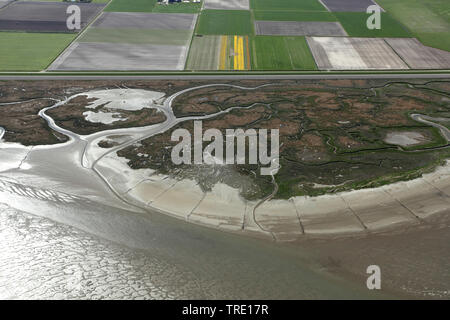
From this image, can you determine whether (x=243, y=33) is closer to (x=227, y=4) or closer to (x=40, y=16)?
(x=227, y=4)

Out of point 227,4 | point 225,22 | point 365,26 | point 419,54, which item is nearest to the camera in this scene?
point 419,54

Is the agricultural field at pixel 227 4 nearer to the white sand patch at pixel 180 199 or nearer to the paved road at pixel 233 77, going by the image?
the paved road at pixel 233 77

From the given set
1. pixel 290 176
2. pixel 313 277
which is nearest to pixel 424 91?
pixel 290 176

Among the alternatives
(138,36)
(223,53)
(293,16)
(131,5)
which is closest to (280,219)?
(223,53)

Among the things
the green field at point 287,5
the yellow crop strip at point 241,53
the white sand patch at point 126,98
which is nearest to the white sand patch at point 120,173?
the white sand patch at point 126,98

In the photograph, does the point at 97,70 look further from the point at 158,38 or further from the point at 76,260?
the point at 76,260
